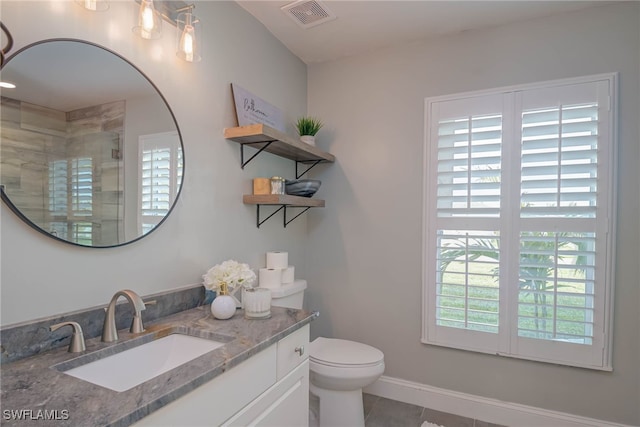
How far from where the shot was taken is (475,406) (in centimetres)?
213

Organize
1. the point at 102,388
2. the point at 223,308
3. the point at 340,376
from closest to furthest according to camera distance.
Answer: the point at 102,388 < the point at 223,308 < the point at 340,376

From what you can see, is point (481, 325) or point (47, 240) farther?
point (481, 325)

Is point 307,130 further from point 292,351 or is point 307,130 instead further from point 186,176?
point 292,351

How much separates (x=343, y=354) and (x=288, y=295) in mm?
465

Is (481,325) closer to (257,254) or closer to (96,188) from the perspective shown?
(257,254)

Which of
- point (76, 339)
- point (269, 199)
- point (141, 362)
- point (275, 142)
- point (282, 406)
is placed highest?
point (275, 142)

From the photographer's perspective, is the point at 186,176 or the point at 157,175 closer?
the point at 157,175

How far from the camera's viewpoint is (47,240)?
3.57ft

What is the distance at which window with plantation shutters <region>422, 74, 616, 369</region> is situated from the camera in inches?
74.1

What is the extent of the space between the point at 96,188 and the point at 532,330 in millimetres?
2324

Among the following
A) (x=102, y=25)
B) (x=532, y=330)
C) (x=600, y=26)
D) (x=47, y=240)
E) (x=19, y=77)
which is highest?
(x=600, y=26)

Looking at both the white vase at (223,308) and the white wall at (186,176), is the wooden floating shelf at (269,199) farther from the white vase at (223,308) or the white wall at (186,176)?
the white vase at (223,308)

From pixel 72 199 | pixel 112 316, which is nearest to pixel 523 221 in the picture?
pixel 112 316

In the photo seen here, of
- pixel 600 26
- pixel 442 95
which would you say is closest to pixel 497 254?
pixel 442 95
